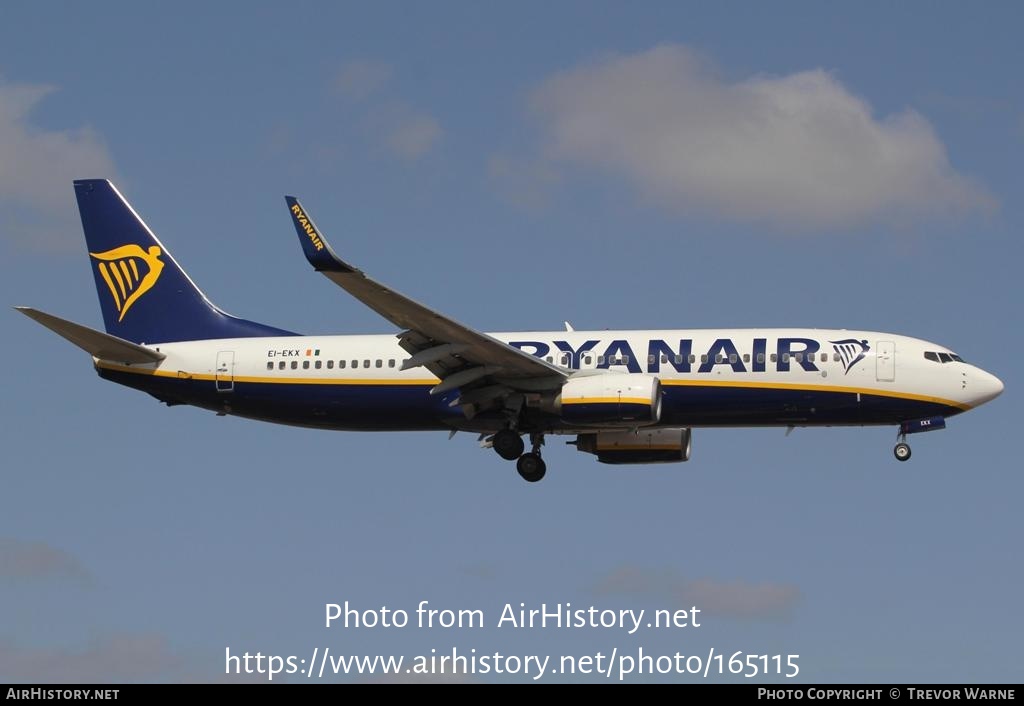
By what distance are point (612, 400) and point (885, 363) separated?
8.09 meters

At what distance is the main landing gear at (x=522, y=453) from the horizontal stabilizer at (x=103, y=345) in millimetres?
11126

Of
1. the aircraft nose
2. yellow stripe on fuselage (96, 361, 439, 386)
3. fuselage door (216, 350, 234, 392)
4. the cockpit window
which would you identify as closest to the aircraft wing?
yellow stripe on fuselage (96, 361, 439, 386)

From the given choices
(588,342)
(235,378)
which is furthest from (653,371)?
(235,378)

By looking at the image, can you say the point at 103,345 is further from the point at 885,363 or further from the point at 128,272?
the point at 885,363

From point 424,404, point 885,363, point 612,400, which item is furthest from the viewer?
point 424,404

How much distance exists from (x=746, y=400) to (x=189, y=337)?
713 inches

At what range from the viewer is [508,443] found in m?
50.5

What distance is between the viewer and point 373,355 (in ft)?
170

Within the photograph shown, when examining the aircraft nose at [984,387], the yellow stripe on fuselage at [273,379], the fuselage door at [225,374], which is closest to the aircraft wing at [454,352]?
the yellow stripe on fuselage at [273,379]

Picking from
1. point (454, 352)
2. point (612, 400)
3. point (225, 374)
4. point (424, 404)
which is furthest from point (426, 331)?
point (225, 374)

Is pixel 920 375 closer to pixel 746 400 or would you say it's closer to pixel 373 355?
pixel 746 400

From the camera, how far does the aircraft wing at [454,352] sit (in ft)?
148

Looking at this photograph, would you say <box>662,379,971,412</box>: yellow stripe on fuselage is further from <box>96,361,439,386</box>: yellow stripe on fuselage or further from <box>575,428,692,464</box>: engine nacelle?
<box>96,361,439,386</box>: yellow stripe on fuselage

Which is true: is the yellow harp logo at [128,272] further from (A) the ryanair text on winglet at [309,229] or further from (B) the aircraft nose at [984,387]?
(B) the aircraft nose at [984,387]
